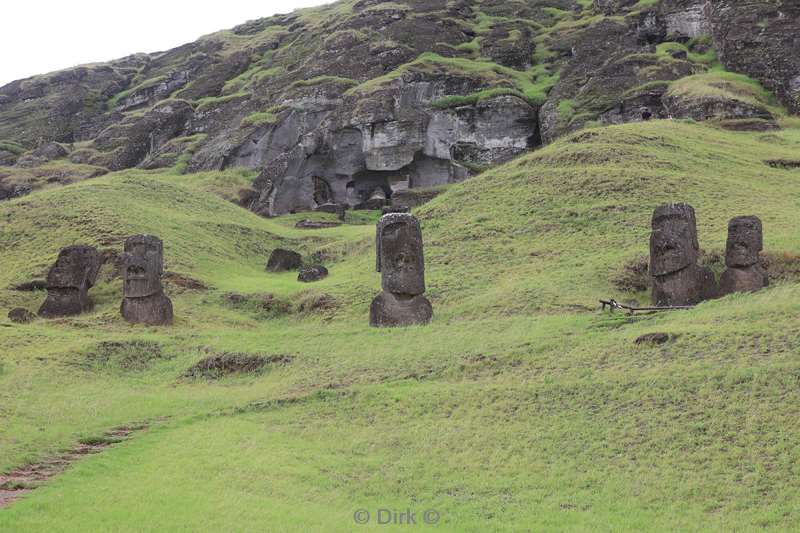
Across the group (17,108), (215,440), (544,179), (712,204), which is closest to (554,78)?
(544,179)

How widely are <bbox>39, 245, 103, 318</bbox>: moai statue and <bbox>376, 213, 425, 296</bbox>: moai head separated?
11.2 metres

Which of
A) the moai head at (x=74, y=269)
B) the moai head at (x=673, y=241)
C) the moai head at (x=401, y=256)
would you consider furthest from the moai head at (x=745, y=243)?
the moai head at (x=74, y=269)

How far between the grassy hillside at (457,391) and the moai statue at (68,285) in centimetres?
147

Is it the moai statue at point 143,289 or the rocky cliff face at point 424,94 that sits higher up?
the rocky cliff face at point 424,94

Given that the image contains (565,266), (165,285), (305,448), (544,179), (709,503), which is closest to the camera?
(709,503)

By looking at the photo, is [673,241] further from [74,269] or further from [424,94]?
[424,94]

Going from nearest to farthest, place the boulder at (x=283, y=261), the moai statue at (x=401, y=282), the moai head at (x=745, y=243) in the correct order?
the moai head at (x=745, y=243)
the moai statue at (x=401, y=282)
the boulder at (x=283, y=261)

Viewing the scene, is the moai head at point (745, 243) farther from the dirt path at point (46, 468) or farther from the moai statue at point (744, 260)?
the dirt path at point (46, 468)

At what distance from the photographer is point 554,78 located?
69.6m

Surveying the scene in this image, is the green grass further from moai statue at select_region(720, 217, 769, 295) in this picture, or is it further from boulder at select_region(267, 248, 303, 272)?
moai statue at select_region(720, 217, 769, 295)

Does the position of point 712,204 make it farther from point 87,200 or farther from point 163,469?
point 87,200

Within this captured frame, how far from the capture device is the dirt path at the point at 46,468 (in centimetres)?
1220

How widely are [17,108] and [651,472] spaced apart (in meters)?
104

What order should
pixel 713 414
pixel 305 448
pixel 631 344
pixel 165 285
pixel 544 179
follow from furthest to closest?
pixel 544 179 → pixel 165 285 → pixel 631 344 → pixel 305 448 → pixel 713 414
